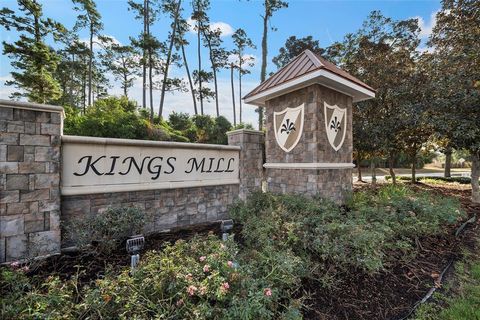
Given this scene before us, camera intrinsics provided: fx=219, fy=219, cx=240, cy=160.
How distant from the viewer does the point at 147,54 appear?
15508mm

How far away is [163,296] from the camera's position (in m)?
1.77

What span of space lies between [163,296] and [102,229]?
162cm

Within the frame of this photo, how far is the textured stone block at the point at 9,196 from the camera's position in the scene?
2559mm

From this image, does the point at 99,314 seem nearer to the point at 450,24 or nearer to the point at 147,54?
the point at 450,24

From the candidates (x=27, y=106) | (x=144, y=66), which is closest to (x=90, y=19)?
(x=144, y=66)

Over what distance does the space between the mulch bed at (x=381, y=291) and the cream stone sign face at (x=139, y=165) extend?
2.69 metres

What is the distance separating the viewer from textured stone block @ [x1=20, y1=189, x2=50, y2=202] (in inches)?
105

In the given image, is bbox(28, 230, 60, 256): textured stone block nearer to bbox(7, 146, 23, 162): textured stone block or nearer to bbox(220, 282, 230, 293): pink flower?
bbox(7, 146, 23, 162): textured stone block

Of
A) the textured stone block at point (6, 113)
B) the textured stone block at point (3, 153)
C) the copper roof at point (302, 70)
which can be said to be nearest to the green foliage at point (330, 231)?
the copper roof at point (302, 70)

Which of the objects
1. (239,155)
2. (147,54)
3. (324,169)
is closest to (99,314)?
(239,155)

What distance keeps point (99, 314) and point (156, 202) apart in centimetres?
236

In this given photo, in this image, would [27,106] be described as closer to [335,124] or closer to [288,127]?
[288,127]

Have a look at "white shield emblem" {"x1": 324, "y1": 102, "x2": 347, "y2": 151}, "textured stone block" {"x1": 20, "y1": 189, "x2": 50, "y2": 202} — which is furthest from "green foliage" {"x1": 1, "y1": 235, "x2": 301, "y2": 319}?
"white shield emblem" {"x1": 324, "y1": 102, "x2": 347, "y2": 151}

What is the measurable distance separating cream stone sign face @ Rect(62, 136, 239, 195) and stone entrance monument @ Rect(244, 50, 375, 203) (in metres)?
1.24
